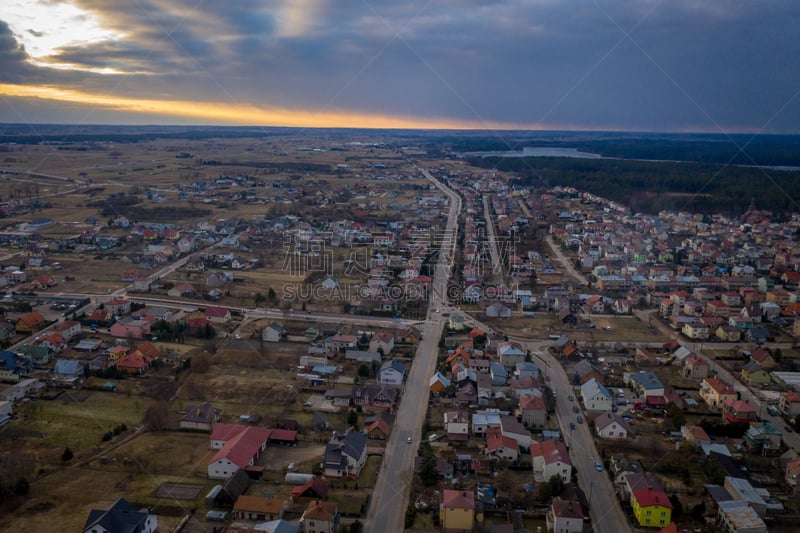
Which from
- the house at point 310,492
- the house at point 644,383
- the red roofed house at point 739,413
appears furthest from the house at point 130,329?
the red roofed house at point 739,413

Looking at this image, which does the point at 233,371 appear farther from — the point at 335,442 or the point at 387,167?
the point at 387,167

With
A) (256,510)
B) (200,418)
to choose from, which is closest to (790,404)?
(256,510)

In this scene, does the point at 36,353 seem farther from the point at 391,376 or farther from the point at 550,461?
the point at 550,461

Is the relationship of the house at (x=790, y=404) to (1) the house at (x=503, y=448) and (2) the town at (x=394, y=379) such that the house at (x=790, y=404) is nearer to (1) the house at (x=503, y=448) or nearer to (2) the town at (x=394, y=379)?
(2) the town at (x=394, y=379)

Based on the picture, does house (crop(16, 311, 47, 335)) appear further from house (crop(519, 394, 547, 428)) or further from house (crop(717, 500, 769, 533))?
house (crop(717, 500, 769, 533))

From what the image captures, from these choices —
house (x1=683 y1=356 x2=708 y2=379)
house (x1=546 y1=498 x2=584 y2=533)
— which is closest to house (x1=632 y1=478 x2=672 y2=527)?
house (x1=546 y1=498 x2=584 y2=533)

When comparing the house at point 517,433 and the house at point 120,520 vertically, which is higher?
the house at point 120,520
